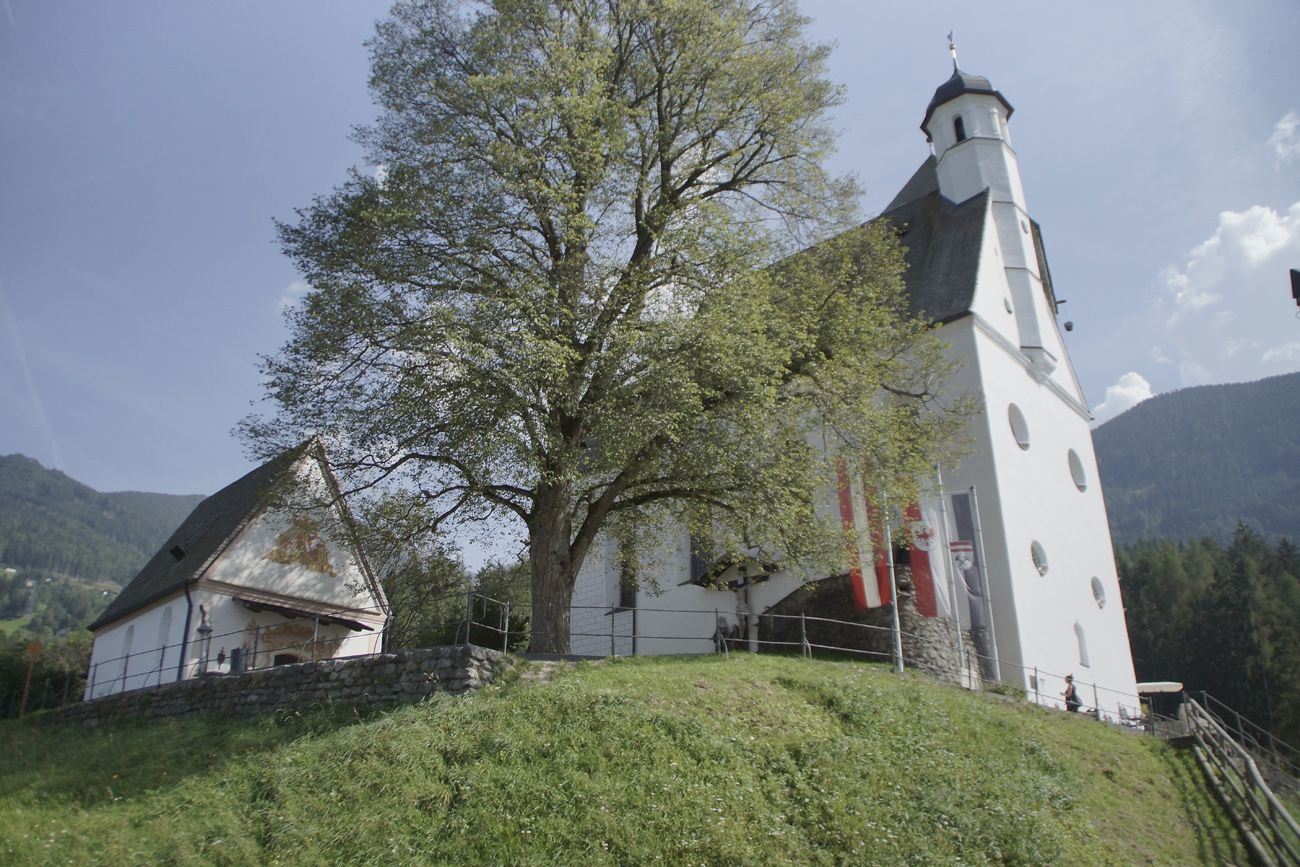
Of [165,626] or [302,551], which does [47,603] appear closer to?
[165,626]

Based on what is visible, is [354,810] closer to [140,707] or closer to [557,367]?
[557,367]

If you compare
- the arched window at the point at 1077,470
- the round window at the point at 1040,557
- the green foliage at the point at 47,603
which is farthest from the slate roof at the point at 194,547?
the green foliage at the point at 47,603

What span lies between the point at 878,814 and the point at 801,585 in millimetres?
10738

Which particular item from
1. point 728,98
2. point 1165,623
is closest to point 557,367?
point 728,98

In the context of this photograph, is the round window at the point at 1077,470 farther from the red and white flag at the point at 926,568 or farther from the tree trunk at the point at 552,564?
the tree trunk at the point at 552,564

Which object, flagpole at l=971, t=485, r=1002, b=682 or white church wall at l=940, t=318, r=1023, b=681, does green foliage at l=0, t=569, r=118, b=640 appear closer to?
white church wall at l=940, t=318, r=1023, b=681

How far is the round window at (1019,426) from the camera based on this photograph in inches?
993

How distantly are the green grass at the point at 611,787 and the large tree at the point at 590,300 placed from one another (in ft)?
11.3

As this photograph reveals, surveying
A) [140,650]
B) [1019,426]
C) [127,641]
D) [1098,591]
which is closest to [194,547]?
[140,650]

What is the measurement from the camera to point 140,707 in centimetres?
1537

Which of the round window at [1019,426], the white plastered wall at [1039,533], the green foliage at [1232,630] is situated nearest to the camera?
the white plastered wall at [1039,533]

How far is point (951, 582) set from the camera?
20.6m

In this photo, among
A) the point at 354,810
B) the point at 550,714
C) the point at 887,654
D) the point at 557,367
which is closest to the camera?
the point at 354,810

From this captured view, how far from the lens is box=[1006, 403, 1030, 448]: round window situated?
25.2 metres
